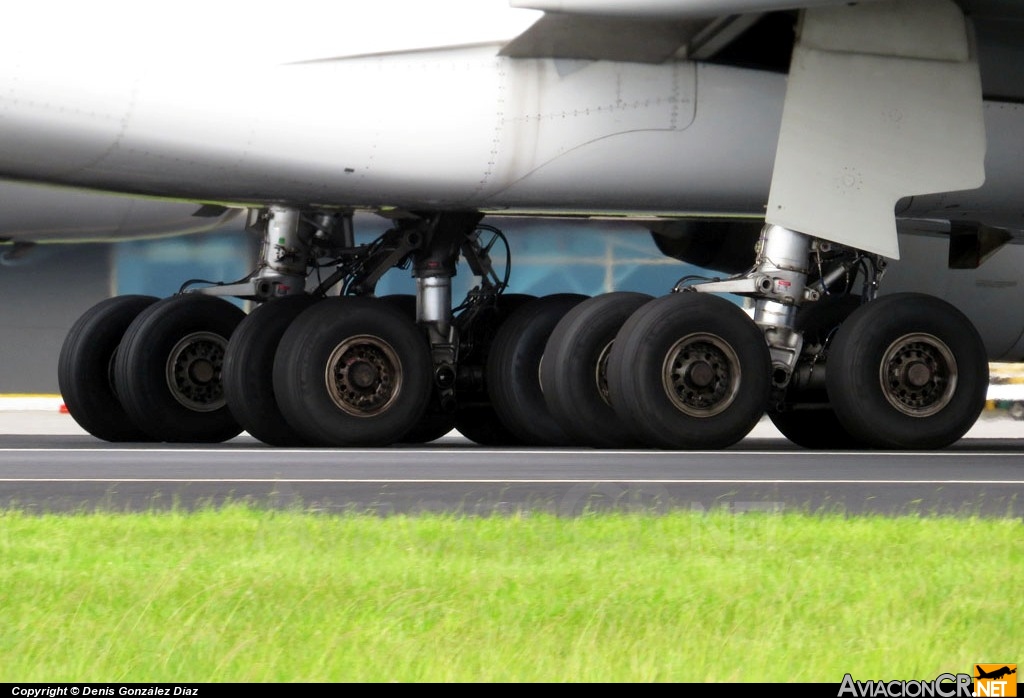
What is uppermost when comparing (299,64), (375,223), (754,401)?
(299,64)

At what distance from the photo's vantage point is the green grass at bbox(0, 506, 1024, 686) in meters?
4.47

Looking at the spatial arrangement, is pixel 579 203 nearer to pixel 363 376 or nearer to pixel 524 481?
pixel 363 376

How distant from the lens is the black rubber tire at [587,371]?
13406 millimetres

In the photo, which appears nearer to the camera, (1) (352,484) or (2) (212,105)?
(1) (352,484)

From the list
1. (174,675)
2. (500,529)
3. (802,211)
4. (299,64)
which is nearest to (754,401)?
(802,211)

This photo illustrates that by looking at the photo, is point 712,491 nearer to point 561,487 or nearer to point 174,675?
point 561,487

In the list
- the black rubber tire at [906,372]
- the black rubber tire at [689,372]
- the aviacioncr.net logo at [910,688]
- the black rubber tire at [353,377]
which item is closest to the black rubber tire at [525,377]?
the black rubber tire at [353,377]

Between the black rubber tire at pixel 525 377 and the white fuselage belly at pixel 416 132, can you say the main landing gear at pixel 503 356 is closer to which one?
the black rubber tire at pixel 525 377

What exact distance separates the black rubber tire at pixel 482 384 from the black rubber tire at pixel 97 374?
243 centimetres

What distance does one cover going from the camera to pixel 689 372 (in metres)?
13.0

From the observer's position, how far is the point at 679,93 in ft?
46.2

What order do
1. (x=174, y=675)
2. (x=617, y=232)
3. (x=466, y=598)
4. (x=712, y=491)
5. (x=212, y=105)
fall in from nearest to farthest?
(x=174, y=675), (x=466, y=598), (x=712, y=491), (x=212, y=105), (x=617, y=232)

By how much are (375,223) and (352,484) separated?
7222mm

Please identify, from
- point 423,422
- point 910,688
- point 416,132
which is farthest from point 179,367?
point 910,688
